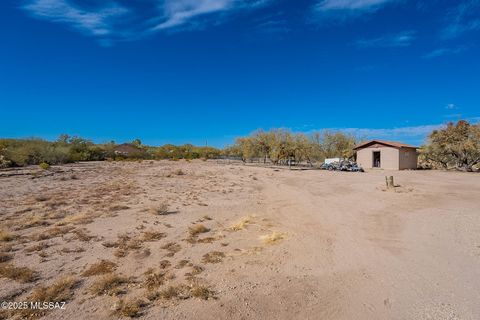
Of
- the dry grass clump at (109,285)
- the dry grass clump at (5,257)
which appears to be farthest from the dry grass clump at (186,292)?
the dry grass clump at (5,257)

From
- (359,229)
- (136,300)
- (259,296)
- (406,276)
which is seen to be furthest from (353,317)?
(359,229)

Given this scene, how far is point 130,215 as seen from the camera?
11.2 metres

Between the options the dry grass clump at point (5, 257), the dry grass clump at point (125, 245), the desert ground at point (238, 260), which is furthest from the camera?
the dry grass clump at point (125, 245)

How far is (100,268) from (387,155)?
1550 inches

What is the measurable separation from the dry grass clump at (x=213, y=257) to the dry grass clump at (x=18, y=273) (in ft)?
11.5

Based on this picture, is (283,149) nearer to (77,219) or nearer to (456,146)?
(456,146)

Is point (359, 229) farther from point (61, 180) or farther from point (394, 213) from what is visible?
point (61, 180)

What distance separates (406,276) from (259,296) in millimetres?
3318

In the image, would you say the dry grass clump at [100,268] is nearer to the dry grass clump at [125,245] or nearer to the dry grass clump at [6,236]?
the dry grass clump at [125,245]

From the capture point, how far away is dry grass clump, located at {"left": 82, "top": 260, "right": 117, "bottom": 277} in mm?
6195

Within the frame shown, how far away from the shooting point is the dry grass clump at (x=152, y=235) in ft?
28.0

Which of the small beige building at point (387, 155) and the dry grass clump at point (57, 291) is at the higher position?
the small beige building at point (387, 155)

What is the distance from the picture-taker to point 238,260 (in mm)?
7090

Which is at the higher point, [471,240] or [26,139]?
[26,139]
